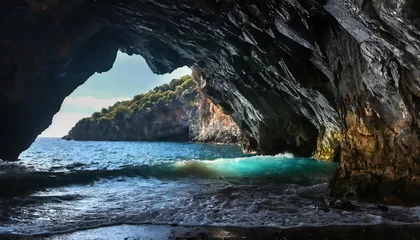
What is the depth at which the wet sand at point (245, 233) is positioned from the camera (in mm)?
6148

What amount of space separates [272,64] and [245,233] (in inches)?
564

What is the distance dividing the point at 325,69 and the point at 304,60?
2.35 meters

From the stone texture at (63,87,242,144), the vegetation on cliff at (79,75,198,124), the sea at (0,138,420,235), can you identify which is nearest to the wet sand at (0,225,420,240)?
the sea at (0,138,420,235)

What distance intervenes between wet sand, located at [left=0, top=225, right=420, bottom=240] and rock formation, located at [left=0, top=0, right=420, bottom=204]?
10.1ft

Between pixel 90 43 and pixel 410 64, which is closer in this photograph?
→ pixel 410 64

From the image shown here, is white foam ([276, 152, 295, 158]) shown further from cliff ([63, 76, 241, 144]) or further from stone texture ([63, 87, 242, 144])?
cliff ([63, 76, 241, 144])

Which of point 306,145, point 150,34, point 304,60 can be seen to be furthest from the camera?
point 306,145

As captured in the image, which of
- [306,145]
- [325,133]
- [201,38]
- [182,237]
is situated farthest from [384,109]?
[306,145]

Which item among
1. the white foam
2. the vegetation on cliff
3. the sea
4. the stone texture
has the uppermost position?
the vegetation on cliff

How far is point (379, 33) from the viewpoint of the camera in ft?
24.3

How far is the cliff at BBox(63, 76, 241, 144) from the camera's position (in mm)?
73500

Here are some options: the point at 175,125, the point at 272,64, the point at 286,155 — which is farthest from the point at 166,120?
the point at 272,64

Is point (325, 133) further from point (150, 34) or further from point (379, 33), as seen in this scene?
point (379, 33)

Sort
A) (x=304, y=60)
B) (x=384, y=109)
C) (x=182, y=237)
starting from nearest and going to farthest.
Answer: (x=182, y=237) → (x=384, y=109) → (x=304, y=60)
